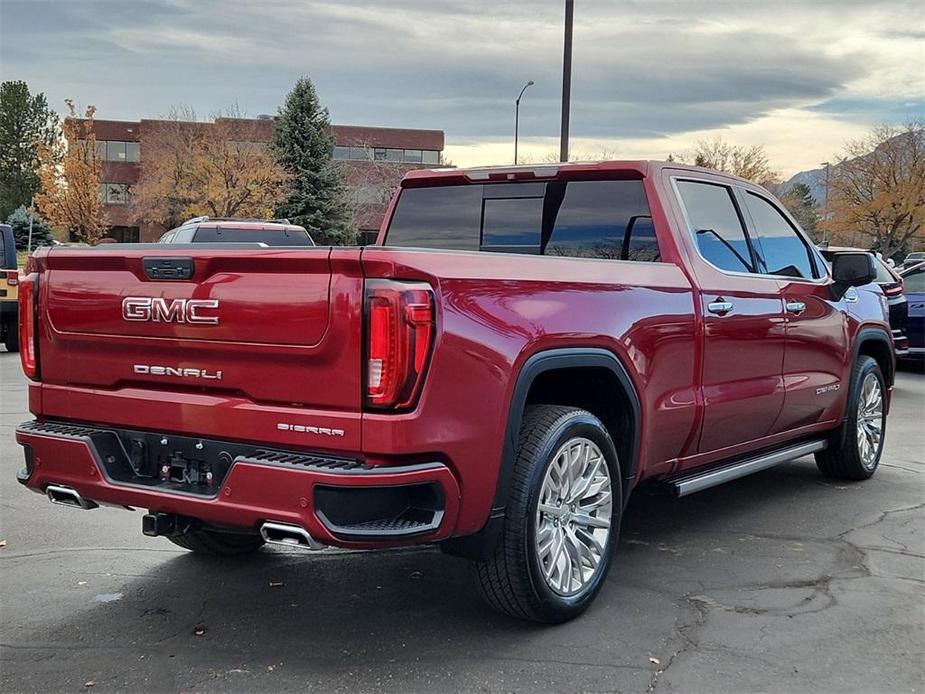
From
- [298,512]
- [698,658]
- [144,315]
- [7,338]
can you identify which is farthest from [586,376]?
[7,338]

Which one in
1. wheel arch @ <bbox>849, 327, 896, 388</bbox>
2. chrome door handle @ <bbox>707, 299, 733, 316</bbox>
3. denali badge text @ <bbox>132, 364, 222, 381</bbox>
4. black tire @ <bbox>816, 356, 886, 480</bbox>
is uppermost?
chrome door handle @ <bbox>707, 299, 733, 316</bbox>

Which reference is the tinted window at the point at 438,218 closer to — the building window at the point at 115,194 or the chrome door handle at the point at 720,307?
the chrome door handle at the point at 720,307

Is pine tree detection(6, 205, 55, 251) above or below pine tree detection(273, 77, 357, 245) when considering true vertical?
below

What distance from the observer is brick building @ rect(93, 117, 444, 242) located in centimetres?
5822

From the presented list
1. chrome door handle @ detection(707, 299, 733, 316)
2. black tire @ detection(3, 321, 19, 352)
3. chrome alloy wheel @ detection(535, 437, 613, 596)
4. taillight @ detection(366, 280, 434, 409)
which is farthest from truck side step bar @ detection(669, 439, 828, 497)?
black tire @ detection(3, 321, 19, 352)

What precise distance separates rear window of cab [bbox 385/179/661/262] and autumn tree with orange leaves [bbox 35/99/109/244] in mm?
40604

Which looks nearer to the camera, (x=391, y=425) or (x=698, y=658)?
(x=391, y=425)

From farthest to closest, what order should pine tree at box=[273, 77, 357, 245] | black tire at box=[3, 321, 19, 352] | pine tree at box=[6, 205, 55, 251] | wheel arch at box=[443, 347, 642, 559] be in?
pine tree at box=[6, 205, 55, 251] → pine tree at box=[273, 77, 357, 245] → black tire at box=[3, 321, 19, 352] → wheel arch at box=[443, 347, 642, 559]

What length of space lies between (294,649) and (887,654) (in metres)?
2.30

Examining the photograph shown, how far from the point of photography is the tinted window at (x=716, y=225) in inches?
198

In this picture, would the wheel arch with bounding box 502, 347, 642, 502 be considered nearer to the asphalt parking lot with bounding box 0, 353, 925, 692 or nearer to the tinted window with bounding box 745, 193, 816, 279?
the asphalt parking lot with bounding box 0, 353, 925, 692

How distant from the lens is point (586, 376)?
4.22 meters

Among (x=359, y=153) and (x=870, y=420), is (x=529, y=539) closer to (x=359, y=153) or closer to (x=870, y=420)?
(x=870, y=420)

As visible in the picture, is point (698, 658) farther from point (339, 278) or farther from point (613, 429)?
point (339, 278)
